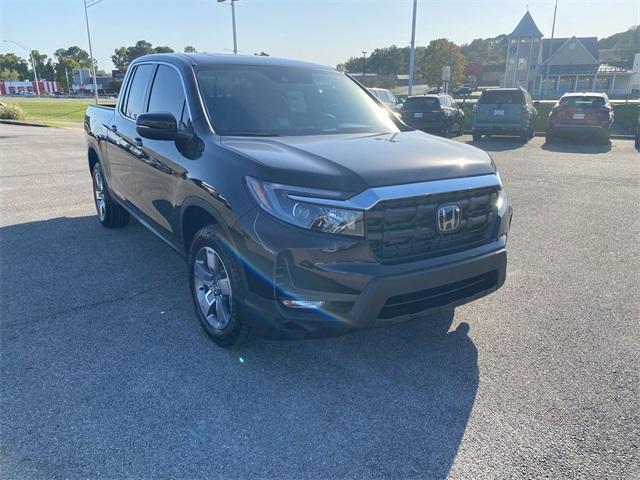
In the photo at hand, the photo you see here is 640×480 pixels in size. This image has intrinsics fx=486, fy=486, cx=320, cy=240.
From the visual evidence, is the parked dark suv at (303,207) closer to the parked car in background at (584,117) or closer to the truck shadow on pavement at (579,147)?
the truck shadow on pavement at (579,147)

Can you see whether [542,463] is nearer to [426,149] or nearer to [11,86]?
[426,149]

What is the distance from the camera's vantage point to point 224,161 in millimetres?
3037

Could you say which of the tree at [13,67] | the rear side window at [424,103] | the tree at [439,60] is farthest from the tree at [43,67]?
the rear side window at [424,103]

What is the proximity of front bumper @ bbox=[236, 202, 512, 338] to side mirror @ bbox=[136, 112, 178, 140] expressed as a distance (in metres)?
1.11

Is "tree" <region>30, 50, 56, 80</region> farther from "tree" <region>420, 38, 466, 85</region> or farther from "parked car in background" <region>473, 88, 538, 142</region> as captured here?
"parked car in background" <region>473, 88, 538, 142</region>

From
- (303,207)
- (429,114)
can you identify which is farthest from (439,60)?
(303,207)

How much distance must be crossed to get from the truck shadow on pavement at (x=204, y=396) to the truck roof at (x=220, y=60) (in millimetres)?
1978

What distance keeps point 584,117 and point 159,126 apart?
15.6 metres

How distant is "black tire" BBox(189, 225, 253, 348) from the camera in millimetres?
2945

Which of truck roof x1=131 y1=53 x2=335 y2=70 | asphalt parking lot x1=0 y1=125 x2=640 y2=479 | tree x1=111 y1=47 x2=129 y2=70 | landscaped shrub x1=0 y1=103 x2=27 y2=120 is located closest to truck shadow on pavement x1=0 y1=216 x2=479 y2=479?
asphalt parking lot x1=0 y1=125 x2=640 y2=479

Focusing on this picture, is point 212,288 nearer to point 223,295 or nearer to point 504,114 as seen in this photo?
point 223,295

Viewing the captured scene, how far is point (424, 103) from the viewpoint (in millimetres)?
17547

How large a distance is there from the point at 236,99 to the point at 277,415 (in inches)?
92.9

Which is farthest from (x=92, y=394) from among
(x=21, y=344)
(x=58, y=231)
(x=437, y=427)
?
(x=58, y=231)
